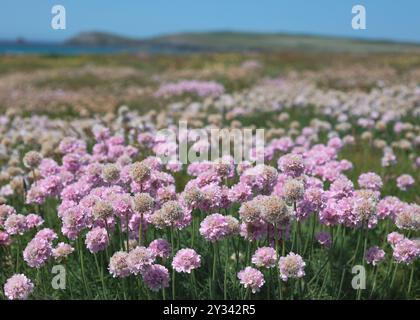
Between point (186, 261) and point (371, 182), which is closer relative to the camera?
point (186, 261)

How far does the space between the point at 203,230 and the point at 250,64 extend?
22123 mm

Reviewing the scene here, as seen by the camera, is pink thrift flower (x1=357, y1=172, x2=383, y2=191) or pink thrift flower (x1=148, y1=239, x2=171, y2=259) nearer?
pink thrift flower (x1=148, y1=239, x2=171, y2=259)

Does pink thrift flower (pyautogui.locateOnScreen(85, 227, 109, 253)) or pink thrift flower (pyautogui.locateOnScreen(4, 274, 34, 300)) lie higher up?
pink thrift flower (pyautogui.locateOnScreen(85, 227, 109, 253))

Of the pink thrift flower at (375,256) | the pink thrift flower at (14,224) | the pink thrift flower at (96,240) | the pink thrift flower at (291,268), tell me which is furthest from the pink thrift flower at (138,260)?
the pink thrift flower at (375,256)

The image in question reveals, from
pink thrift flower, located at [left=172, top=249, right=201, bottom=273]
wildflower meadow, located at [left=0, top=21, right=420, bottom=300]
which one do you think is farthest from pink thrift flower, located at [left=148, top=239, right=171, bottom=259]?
pink thrift flower, located at [left=172, top=249, right=201, bottom=273]

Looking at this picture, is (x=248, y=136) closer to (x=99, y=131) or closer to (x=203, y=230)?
(x=99, y=131)

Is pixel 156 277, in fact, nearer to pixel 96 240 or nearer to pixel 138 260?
pixel 138 260

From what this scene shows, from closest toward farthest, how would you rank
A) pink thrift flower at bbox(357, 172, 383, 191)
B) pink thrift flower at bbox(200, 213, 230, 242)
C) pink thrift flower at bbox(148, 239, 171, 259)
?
pink thrift flower at bbox(200, 213, 230, 242) < pink thrift flower at bbox(148, 239, 171, 259) < pink thrift flower at bbox(357, 172, 383, 191)

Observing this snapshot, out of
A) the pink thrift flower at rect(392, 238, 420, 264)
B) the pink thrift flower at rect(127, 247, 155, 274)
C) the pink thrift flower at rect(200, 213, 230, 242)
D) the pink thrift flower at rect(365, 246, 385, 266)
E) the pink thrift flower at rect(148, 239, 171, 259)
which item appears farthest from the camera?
the pink thrift flower at rect(365, 246, 385, 266)

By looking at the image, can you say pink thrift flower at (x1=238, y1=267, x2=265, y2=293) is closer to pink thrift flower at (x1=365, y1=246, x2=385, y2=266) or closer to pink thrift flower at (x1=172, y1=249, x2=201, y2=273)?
pink thrift flower at (x1=172, y1=249, x2=201, y2=273)

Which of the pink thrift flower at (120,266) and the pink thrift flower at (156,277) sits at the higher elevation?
the pink thrift flower at (120,266)

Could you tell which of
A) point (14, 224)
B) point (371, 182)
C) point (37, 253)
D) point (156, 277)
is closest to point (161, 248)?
point (156, 277)

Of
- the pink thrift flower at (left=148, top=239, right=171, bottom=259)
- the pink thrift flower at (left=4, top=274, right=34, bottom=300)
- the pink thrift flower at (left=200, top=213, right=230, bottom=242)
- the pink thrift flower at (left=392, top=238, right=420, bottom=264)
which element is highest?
the pink thrift flower at (left=200, top=213, right=230, bottom=242)

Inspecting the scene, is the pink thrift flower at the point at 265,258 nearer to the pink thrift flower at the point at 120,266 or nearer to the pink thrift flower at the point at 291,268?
the pink thrift flower at the point at 291,268
